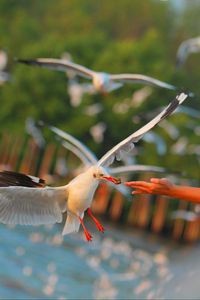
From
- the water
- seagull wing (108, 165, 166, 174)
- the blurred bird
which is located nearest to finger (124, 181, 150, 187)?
the water

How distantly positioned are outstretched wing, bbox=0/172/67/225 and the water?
5.22 metres

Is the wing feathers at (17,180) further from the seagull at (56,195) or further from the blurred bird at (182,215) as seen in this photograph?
the blurred bird at (182,215)

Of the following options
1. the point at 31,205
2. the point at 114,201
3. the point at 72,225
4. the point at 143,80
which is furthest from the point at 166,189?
the point at 114,201

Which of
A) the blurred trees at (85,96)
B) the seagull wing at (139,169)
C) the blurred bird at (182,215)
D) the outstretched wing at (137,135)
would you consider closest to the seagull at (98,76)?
the seagull wing at (139,169)

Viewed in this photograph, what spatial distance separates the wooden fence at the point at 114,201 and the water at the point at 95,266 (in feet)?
3.38

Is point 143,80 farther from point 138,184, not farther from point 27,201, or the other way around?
point 138,184

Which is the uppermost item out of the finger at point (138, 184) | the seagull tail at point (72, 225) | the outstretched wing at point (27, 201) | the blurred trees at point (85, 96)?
the blurred trees at point (85, 96)

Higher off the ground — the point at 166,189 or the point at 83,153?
the point at 83,153

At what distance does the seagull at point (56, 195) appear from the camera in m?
6.57

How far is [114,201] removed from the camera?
24672mm

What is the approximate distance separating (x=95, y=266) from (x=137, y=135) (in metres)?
10.9

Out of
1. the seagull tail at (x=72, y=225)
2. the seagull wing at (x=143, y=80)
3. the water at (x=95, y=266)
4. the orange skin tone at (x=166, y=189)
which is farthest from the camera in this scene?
the water at (x=95, y=266)

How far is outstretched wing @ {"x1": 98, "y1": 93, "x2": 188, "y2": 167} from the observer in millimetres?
6492

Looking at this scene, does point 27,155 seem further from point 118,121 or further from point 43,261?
point 43,261
